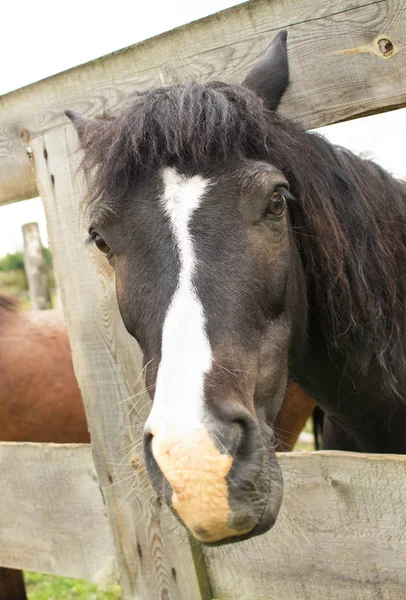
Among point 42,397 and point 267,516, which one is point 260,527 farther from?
point 42,397

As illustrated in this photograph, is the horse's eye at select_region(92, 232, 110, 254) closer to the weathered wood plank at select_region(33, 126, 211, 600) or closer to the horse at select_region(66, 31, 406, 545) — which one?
the horse at select_region(66, 31, 406, 545)

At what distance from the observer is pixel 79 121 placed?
2.25 m

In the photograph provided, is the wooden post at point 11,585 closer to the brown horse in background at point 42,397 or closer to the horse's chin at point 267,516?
the brown horse in background at point 42,397

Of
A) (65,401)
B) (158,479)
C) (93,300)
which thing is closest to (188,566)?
(158,479)

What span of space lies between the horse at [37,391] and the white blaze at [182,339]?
9.36 ft

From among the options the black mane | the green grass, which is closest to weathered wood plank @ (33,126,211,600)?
the black mane

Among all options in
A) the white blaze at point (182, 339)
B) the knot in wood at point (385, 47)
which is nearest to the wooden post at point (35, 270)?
the white blaze at point (182, 339)

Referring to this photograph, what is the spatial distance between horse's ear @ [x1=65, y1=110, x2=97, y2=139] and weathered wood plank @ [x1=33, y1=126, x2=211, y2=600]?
0.08 m

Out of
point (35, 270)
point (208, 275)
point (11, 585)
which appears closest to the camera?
point (208, 275)

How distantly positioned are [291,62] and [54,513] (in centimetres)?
201

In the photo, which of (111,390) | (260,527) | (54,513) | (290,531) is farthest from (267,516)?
(54,513)

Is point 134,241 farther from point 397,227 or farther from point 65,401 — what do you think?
point 65,401

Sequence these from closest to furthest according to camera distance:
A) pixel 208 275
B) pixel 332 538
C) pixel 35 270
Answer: pixel 208 275 < pixel 332 538 < pixel 35 270

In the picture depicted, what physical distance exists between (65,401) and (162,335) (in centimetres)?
295
